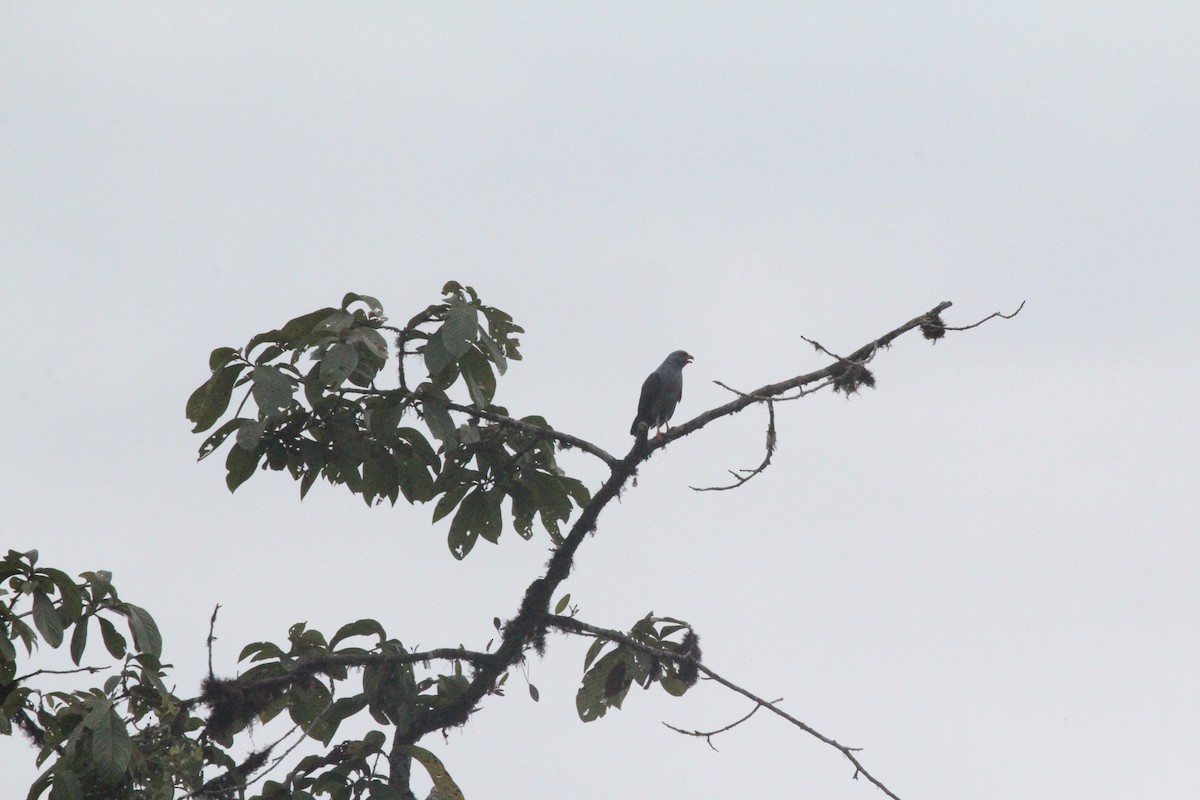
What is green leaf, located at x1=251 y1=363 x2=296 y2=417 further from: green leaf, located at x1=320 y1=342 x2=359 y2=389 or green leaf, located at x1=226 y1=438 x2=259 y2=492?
green leaf, located at x1=226 y1=438 x2=259 y2=492

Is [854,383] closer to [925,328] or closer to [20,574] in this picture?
[925,328]

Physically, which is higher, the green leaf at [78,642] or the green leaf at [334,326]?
the green leaf at [334,326]

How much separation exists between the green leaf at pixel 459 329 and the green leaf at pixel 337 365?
383 millimetres

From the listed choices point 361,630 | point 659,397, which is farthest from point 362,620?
point 659,397

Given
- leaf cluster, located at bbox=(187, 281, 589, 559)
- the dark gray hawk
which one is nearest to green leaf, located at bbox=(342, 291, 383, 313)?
leaf cluster, located at bbox=(187, 281, 589, 559)

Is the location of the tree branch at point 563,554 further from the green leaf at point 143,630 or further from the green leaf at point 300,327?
the green leaf at point 143,630

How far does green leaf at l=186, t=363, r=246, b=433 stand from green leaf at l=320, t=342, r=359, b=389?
539 mm

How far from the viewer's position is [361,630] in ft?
20.2

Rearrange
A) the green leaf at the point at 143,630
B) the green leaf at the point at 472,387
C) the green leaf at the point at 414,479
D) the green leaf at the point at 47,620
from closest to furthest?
the green leaf at the point at 47,620 → the green leaf at the point at 143,630 → the green leaf at the point at 472,387 → the green leaf at the point at 414,479

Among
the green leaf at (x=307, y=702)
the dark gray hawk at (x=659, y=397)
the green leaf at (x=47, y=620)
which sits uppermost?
the dark gray hawk at (x=659, y=397)

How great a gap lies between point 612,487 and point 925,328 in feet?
5.08

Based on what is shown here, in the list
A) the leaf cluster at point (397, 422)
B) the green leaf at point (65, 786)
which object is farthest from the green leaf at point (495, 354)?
the green leaf at point (65, 786)

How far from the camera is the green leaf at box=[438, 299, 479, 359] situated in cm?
525

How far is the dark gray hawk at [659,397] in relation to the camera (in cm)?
1070
